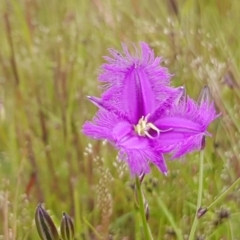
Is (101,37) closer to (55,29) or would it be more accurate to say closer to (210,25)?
(55,29)

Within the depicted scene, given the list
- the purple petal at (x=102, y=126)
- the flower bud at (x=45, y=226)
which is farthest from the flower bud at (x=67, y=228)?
the purple petal at (x=102, y=126)

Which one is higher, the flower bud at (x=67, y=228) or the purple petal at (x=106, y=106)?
the purple petal at (x=106, y=106)

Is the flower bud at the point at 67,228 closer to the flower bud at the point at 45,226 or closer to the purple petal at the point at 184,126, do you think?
the flower bud at the point at 45,226

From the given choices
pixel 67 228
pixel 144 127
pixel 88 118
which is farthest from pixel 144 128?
pixel 88 118

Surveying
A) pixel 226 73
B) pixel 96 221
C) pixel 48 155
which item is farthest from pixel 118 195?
pixel 226 73

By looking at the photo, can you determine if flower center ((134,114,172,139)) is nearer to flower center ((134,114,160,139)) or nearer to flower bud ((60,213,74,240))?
flower center ((134,114,160,139))

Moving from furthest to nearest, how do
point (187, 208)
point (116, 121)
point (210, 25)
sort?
point (210, 25) → point (187, 208) → point (116, 121)
